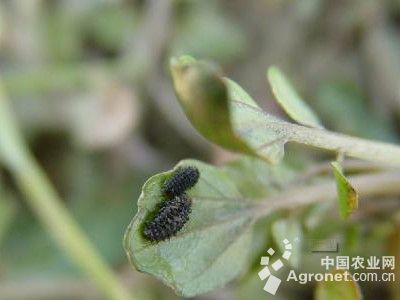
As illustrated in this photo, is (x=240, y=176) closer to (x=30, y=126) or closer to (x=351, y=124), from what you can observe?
(x=351, y=124)

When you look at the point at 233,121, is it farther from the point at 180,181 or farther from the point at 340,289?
the point at 340,289

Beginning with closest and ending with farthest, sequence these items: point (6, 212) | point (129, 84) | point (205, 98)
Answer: point (205, 98) < point (6, 212) < point (129, 84)

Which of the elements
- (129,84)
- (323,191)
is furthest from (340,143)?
(129,84)

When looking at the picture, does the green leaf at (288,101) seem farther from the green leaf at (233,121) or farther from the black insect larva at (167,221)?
the black insect larva at (167,221)

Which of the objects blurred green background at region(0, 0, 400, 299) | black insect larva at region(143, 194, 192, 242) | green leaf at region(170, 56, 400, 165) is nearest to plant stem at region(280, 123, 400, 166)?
green leaf at region(170, 56, 400, 165)

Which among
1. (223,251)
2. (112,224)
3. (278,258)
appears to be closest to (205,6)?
(112,224)

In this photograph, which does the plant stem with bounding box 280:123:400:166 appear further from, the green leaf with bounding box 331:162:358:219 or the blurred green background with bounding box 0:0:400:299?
the blurred green background with bounding box 0:0:400:299
